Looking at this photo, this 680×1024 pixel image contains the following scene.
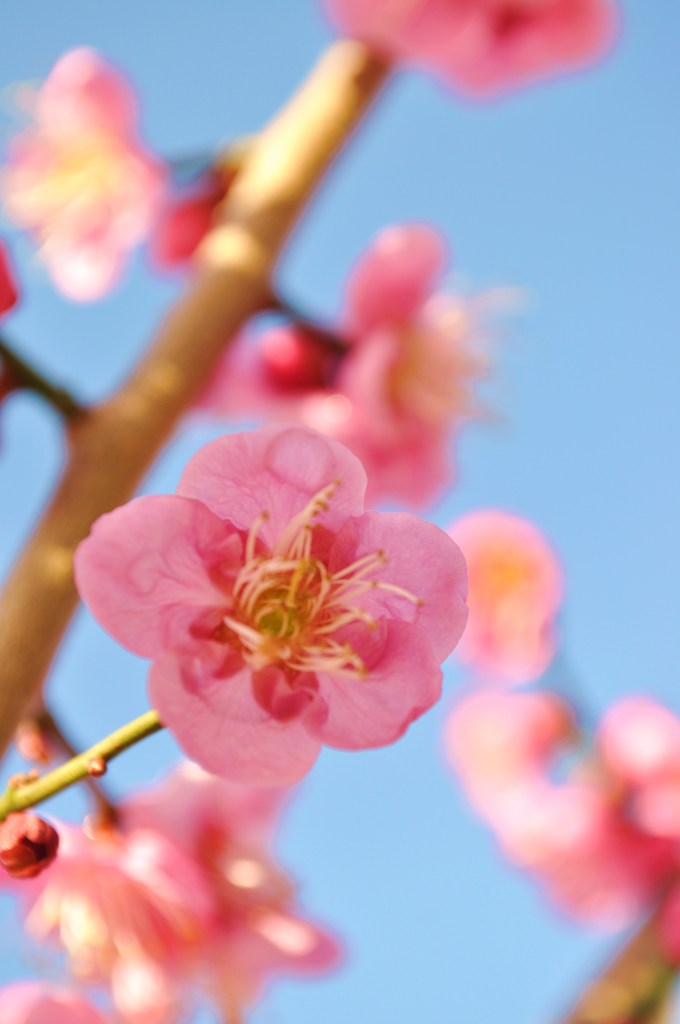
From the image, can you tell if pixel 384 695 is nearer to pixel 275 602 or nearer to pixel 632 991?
pixel 275 602

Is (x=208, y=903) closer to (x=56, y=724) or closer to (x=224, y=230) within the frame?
(x=56, y=724)

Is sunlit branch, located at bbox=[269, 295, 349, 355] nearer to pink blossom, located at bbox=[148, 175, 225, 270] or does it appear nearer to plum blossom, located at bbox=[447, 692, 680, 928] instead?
pink blossom, located at bbox=[148, 175, 225, 270]

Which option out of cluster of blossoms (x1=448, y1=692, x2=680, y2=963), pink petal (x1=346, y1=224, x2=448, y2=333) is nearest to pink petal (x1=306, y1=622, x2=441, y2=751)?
pink petal (x1=346, y1=224, x2=448, y2=333)

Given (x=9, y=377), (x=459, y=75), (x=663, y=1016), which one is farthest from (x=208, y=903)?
(x=459, y=75)

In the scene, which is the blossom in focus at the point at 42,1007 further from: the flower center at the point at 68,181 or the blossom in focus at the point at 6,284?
the flower center at the point at 68,181

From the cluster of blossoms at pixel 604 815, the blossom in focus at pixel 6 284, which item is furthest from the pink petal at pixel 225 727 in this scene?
the cluster of blossoms at pixel 604 815

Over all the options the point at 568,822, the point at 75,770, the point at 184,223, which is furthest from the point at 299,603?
the point at 568,822
